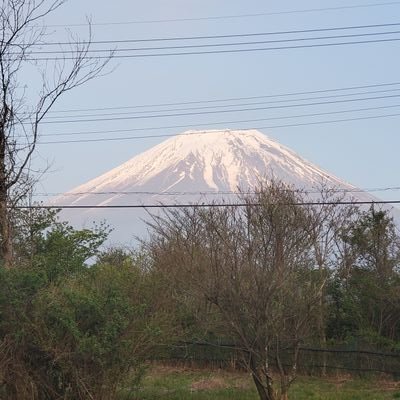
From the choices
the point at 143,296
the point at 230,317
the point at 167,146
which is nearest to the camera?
the point at 143,296

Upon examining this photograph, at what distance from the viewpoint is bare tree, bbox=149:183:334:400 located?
14.2 m

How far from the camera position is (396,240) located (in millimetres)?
29469

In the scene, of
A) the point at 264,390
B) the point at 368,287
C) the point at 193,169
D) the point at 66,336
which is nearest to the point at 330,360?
the point at 368,287

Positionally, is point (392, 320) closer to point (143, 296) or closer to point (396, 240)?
point (396, 240)

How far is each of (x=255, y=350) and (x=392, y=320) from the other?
1554cm

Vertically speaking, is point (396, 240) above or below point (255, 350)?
above

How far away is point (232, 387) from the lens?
805 inches

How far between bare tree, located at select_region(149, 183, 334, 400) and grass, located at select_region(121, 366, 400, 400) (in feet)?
8.89

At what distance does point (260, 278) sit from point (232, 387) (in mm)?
7459

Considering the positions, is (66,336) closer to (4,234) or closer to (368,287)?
(4,234)

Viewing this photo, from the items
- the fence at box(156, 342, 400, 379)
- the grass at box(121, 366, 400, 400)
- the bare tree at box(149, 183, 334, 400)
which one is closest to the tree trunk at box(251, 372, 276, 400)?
the bare tree at box(149, 183, 334, 400)

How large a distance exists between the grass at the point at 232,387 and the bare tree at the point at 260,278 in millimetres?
2710

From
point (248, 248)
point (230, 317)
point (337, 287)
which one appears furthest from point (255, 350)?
point (337, 287)

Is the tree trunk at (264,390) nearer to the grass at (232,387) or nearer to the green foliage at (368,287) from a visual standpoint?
the grass at (232,387)
